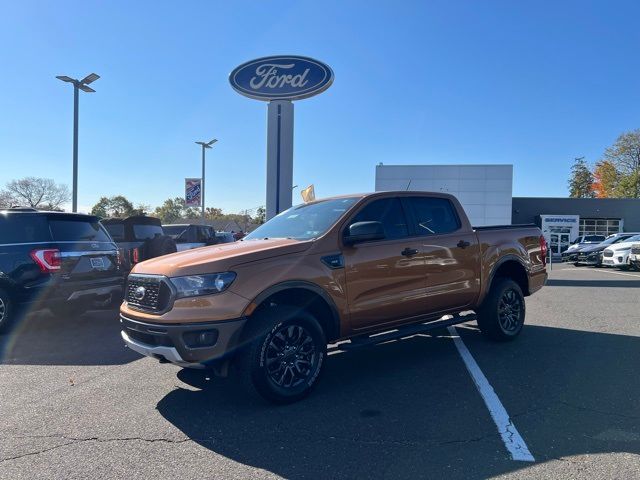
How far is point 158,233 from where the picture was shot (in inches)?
492

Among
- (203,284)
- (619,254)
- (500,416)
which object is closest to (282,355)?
(203,284)

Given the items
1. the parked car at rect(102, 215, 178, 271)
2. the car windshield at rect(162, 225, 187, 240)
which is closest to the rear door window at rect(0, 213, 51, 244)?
the parked car at rect(102, 215, 178, 271)

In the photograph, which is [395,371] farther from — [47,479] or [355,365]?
[47,479]

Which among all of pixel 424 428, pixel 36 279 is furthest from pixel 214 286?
pixel 36 279

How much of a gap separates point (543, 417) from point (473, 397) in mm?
634

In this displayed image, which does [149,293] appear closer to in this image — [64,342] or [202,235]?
[64,342]

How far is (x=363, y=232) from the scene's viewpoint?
4758 millimetres

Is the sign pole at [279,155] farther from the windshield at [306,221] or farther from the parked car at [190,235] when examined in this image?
the windshield at [306,221]

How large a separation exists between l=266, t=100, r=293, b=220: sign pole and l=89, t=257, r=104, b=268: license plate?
25.9 ft

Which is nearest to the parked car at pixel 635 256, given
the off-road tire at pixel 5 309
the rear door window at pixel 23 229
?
the rear door window at pixel 23 229

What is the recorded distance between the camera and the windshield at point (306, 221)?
5.09 m

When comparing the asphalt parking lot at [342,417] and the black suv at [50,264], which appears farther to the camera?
the black suv at [50,264]

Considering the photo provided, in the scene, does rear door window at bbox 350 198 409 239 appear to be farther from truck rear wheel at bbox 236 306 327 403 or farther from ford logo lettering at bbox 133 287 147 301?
ford logo lettering at bbox 133 287 147 301

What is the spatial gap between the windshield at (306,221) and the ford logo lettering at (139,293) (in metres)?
1.41
